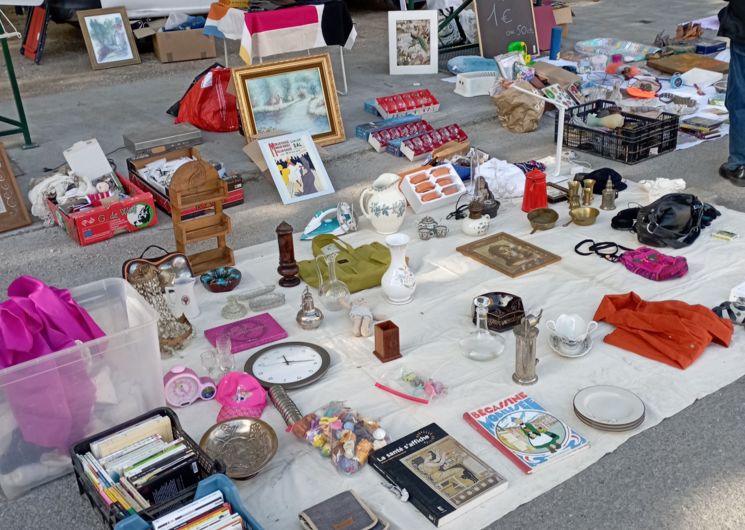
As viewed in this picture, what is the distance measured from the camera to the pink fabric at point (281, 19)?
244 inches

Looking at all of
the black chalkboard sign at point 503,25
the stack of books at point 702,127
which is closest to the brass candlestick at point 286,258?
the stack of books at point 702,127

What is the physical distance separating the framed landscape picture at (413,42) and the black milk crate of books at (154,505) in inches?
229

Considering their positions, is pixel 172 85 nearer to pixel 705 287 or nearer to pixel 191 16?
pixel 191 16

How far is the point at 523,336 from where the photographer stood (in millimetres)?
2928

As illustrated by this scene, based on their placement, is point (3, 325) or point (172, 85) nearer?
point (3, 325)

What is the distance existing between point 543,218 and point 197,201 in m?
1.89

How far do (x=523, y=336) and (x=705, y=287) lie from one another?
4.18ft

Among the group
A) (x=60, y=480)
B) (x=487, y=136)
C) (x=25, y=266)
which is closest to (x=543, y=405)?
(x=60, y=480)

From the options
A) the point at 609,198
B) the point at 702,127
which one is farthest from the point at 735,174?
the point at 609,198

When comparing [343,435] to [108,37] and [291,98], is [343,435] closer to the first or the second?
[291,98]

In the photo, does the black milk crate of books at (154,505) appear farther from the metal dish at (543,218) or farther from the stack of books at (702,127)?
the stack of books at (702,127)

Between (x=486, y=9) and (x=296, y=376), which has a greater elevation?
(x=486, y=9)

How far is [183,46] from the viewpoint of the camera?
28.6 feet

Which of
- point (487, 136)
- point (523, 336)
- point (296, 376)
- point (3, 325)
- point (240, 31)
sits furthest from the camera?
point (240, 31)
